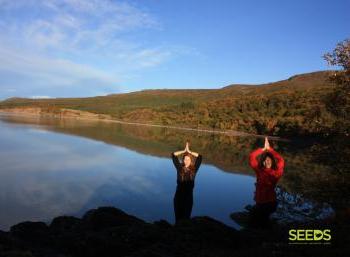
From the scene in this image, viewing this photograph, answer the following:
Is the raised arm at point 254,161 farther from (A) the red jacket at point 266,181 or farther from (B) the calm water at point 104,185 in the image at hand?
(B) the calm water at point 104,185

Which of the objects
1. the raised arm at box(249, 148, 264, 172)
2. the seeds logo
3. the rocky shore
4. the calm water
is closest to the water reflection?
the calm water

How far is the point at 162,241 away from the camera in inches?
290

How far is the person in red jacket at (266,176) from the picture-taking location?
9.00 m

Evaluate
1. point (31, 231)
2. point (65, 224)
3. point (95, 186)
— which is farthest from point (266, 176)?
point (95, 186)

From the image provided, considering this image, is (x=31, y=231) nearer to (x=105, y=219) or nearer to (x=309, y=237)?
(x=105, y=219)

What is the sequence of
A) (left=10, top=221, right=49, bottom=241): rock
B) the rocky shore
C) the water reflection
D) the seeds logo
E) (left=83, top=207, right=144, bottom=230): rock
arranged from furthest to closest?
the water reflection
(left=83, top=207, right=144, bottom=230): rock
(left=10, top=221, right=49, bottom=241): rock
the seeds logo
the rocky shore

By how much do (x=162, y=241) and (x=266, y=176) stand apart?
2.74 m

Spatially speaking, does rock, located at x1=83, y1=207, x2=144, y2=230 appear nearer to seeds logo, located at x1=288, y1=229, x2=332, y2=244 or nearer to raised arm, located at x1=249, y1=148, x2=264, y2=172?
raised arm, located at x1=249, y1=148, x2=264, y2=172

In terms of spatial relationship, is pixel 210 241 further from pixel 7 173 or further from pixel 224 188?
pixel 7 173

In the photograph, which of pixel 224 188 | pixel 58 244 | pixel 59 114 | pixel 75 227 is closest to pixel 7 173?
pixel 224 188

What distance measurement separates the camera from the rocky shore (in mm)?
6695

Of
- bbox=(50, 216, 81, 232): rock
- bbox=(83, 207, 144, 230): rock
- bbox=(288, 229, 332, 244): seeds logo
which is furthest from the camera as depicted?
bbox=(83, 207, 144, 230): rock

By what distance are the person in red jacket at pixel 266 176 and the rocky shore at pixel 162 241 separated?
1.73 feet

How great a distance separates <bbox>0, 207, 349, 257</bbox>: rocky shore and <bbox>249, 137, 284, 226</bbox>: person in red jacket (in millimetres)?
529
